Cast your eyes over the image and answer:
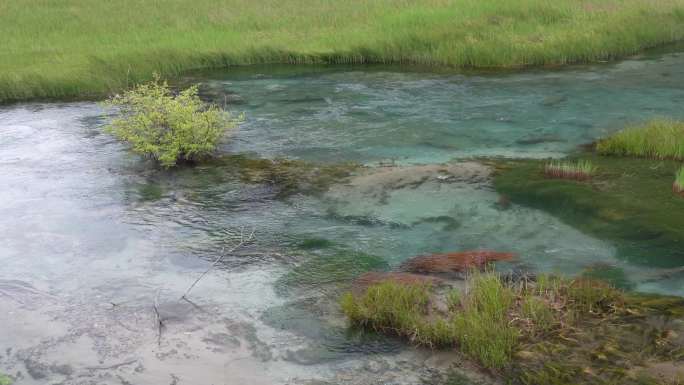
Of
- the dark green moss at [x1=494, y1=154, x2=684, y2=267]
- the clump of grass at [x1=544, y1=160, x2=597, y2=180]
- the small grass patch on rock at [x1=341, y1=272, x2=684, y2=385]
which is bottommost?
the small grass patch on rock at [x1=341, y1=272, x2=684, y2=385]

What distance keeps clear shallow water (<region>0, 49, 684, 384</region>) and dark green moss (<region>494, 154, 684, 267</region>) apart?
1.00ft

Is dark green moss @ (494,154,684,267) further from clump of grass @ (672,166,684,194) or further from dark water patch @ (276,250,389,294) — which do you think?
dark water patch @ (276,250,389,294)

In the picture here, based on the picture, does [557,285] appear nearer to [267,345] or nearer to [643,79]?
[267,345]

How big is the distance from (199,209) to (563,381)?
6282 millimetres

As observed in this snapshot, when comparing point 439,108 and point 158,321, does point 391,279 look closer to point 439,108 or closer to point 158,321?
point 158,321

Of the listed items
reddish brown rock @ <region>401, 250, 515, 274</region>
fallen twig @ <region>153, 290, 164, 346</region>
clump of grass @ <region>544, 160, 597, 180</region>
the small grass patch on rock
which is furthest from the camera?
clump of grass @ <region>544, 160, 597, 180</region>

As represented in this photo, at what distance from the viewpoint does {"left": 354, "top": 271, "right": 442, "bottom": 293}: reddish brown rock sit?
8.19 meters

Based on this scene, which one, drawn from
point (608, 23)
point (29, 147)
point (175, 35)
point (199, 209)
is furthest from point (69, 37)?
point (608, 23)

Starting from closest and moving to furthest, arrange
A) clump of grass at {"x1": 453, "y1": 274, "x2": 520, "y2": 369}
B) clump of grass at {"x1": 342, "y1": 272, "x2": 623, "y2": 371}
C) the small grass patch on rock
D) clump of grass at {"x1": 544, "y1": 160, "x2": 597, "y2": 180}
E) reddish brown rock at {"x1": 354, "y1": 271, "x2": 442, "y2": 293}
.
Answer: the small grass patch on rock
clump of grass at {"x1": 453, "y1": 274, "x2": 520, "y2": 369}
clump of grass at {"x1": 342, "y1": 272, "x2": 623, "y2": 371}
reddish brown rock at {"x1": 354, "y1": 271, "x2": 442, "y2": 293}
clump of grass at {"x1": 544, "y1": 160, "x2": 597, "y2": 180}

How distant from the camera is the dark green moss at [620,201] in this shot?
897 cm

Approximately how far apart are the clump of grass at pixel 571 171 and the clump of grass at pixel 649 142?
130 centimetres

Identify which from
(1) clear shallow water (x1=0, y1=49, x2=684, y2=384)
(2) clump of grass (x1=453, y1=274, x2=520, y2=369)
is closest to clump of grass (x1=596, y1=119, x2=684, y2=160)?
(1) clear shallow water (x1=0, y1=49, x2=684, y2=384)

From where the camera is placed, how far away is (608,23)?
21453 mm

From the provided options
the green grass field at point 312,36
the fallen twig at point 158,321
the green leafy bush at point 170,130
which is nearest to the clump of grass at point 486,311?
the fallen twig at point 158,321
